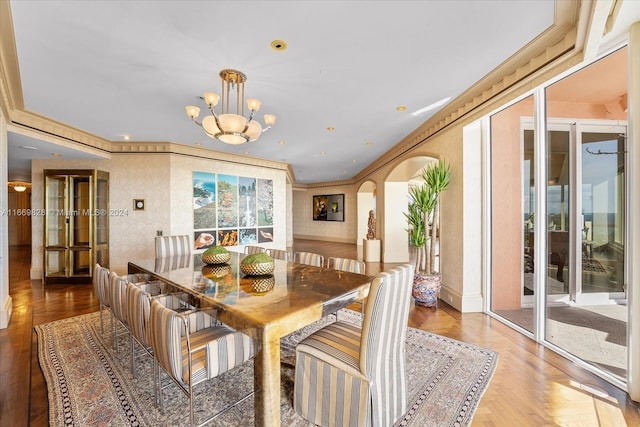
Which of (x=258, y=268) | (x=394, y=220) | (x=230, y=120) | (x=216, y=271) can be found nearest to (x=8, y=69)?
(x=230, y=120)

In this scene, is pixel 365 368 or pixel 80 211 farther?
pixel 80 211

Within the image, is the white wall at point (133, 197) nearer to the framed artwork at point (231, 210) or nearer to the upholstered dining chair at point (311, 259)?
the framed artwork at point (231, 210)

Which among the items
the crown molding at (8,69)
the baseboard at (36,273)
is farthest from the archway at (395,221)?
the baseboard at (36,273)

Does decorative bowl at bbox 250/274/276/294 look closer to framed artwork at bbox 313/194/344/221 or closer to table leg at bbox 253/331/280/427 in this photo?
table leg at bbox 253/331/280/427

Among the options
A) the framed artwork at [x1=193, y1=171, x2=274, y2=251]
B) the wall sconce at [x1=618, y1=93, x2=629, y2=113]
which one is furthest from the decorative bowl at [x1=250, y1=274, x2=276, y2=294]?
the framed artwork at [x1=193, y1=171, x2=274, y2=251]

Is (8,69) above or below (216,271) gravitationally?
above

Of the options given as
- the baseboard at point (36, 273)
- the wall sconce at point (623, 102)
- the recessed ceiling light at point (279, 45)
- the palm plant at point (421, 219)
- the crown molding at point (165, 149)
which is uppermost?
the recessed ceiling light at point (279, 45)

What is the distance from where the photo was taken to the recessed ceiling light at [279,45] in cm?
219

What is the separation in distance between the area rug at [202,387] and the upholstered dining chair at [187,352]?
0.66 ft

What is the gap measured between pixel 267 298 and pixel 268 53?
2.07 meters

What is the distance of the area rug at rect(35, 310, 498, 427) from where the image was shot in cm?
175

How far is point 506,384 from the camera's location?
82.0 inches

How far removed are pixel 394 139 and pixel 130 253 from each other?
582 centimetres

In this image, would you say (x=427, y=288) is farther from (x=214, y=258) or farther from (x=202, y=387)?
(x=202, y=387)
